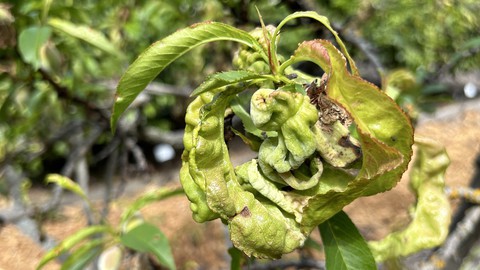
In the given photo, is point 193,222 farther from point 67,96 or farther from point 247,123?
point 247,123

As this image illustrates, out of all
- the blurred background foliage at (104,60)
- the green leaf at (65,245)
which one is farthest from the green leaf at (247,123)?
the green leaf at (65,245)

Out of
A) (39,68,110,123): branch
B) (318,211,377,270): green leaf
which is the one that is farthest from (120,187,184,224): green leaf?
(318,211,377,270): green leaf

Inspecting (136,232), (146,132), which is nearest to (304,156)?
(136,232)

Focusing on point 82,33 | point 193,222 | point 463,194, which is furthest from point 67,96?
point 193,222

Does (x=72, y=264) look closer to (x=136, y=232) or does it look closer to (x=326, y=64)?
(x=136, y=232)

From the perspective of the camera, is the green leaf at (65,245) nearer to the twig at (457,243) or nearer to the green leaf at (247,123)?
the green leaf at (247,123)

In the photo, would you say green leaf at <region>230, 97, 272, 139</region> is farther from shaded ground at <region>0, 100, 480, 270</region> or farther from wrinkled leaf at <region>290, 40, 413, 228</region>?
shaded ground at <region>0, 100, 480, 270</region>
